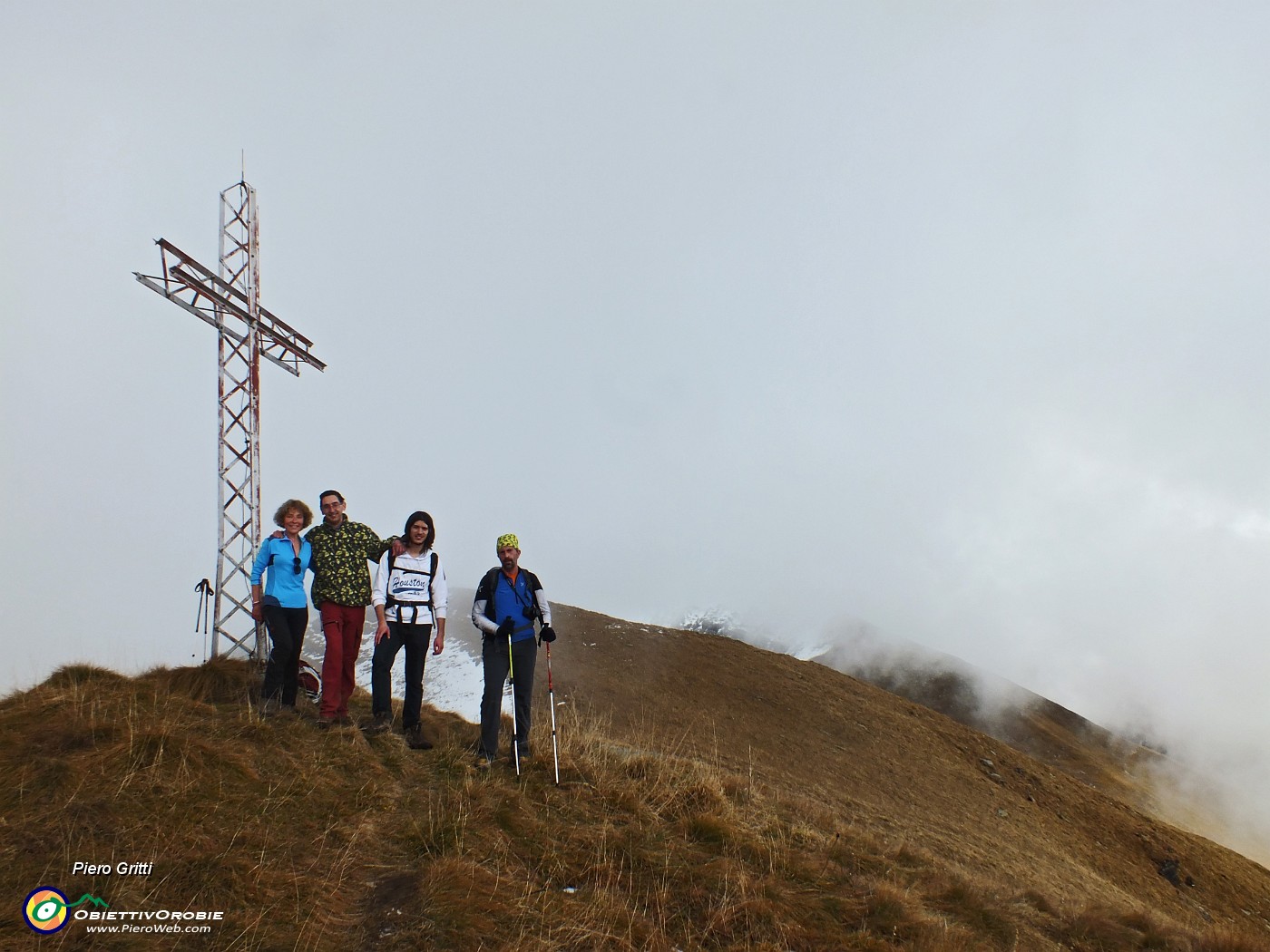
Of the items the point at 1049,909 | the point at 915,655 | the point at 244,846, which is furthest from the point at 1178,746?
the point at 244,846

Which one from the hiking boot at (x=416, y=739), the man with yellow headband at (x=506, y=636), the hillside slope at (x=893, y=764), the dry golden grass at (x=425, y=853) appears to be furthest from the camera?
the hillside slope at (x=893, y=764)

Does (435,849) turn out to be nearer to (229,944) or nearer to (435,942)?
(435,942)

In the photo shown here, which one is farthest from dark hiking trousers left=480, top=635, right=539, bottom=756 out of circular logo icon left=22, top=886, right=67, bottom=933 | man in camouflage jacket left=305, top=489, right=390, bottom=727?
circular logo icon left=22, top=886, right=67, bottom=933

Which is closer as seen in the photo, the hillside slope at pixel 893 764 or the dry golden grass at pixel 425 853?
the dry golden grass at pixel 425 853

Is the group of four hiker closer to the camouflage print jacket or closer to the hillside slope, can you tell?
the camouflage print jacket

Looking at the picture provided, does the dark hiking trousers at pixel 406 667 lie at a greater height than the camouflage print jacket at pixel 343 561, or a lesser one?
lesser

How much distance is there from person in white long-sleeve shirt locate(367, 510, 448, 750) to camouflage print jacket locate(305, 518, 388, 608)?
0.90 feet

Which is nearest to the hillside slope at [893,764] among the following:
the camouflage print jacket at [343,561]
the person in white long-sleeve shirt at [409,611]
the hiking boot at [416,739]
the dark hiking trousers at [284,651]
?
the hiking boot at [416,739]

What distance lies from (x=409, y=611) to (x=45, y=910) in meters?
3.94

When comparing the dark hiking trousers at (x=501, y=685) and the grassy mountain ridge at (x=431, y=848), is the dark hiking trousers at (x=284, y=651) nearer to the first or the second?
the grassy mountain ridge at (x=431, y=848)

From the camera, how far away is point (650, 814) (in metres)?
6.31

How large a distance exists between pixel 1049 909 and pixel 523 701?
6.10m

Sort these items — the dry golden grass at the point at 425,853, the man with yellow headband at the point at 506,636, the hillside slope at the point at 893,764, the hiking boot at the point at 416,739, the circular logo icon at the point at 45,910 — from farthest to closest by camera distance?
the hillside slope at the point at 893,764 < the hiking boot at the point at 416,739 < the man with yellow headband at the point at 506,636 < the dry golden grass at the point at 425,853 < the circular logo icon at the point at 45,910

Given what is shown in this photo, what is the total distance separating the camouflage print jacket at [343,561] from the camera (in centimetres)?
725
